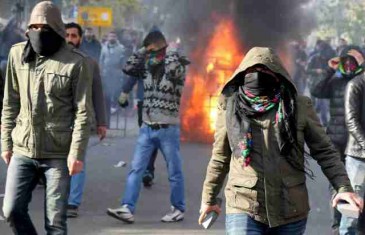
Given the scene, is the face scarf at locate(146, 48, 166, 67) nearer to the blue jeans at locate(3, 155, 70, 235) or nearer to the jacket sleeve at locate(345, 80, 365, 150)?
the jacket sleeve at locate(345, 80, 365, 150)

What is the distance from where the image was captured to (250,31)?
49.2 feet

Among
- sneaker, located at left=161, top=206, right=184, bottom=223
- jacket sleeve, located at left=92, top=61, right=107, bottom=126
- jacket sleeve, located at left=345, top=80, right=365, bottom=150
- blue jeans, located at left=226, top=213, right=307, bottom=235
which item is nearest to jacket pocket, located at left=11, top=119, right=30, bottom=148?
blue jeans, located at left=226, top=213, right=307, bottom=235

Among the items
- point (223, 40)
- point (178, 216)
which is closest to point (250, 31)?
point (223, 40)

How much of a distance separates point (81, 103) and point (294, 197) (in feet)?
5.25

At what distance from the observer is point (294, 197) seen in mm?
3926

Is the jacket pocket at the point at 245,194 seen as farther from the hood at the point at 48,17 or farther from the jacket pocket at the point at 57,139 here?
the hood at the point at 48,17

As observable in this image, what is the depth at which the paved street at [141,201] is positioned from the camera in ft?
22.1

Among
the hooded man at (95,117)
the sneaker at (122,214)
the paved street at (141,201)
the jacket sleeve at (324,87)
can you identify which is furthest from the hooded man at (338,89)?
the hooded man at (95,117)

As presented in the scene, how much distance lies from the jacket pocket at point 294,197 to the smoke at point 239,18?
10.5m

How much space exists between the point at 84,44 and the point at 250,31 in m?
3.65

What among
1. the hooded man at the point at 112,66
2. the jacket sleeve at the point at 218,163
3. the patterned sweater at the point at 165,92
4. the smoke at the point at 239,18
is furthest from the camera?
the hooded man at the point at 112,66

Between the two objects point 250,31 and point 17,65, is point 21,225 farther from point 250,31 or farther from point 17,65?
point 250,31

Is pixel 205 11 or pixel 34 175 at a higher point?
pixel 205 11

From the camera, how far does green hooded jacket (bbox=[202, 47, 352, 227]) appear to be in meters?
3.90
